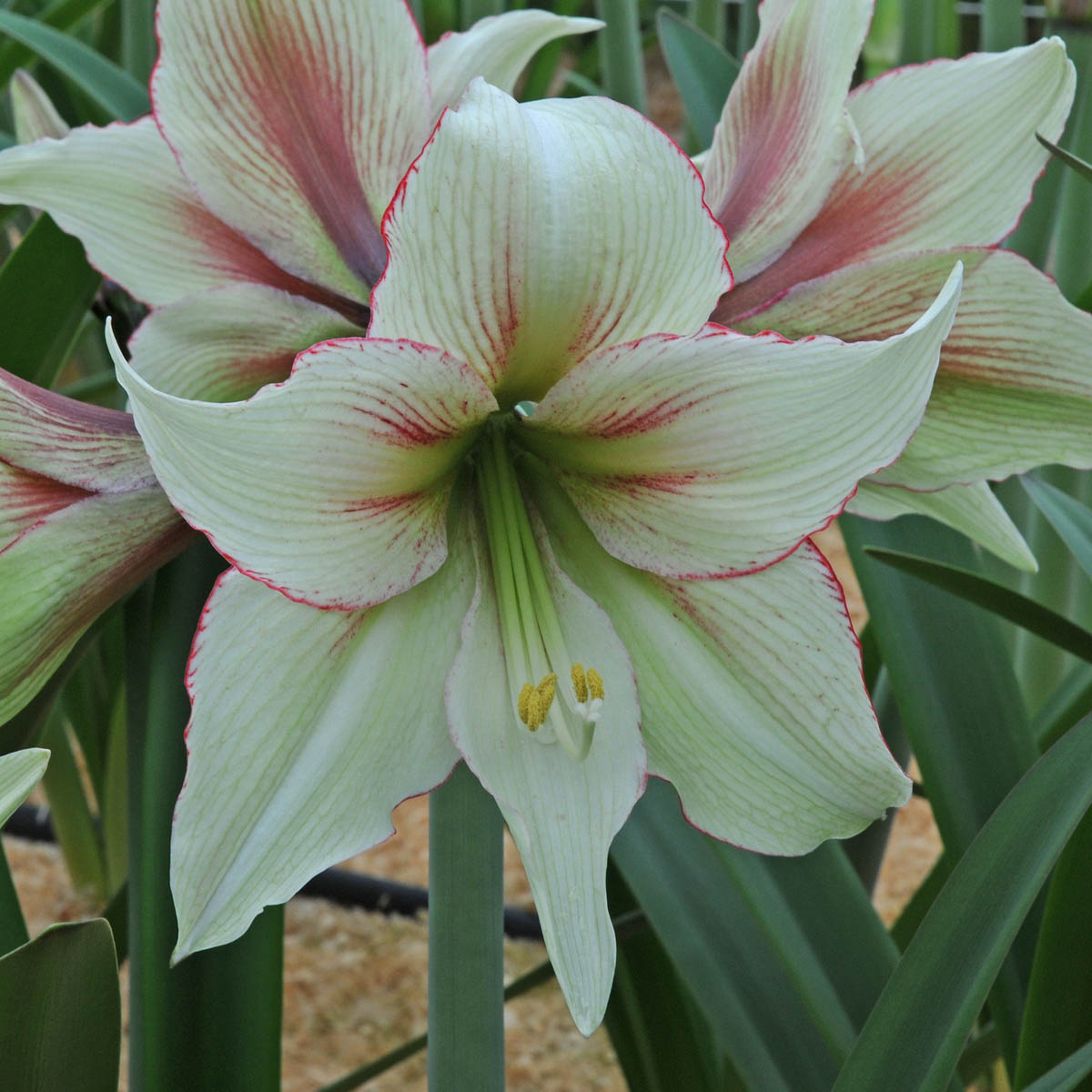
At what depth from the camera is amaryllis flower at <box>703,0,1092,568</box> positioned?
46 cm

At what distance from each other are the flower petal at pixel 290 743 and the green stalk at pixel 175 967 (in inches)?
4.9

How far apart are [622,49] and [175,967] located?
0.77 m

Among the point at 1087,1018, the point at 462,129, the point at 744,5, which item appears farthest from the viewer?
the point at 744,5

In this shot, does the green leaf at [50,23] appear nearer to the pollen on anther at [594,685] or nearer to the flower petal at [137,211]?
the flower petal at [137,211]

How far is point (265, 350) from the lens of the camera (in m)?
0.50

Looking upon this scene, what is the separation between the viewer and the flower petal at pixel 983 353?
1.50 feet

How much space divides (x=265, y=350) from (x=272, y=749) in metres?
0.19

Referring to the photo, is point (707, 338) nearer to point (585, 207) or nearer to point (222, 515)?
point (585, 207)

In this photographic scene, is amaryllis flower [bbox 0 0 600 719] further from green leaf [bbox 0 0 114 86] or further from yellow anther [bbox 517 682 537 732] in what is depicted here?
green leaf [bbox 0 0 114 86]

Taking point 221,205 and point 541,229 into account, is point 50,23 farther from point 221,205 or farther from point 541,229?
point 541,229

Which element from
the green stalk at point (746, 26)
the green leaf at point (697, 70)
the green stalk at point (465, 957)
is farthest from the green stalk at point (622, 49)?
the green stalk at point (465, 957)

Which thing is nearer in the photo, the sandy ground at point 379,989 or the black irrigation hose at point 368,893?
the sandy ground at point 379,989

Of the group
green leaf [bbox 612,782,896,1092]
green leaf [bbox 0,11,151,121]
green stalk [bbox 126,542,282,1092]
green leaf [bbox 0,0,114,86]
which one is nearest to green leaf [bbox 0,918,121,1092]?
green stalk [bbox 126,542,282,1092]

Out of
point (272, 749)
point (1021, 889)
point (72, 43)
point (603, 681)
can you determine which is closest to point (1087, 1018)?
point (1021, 889)
